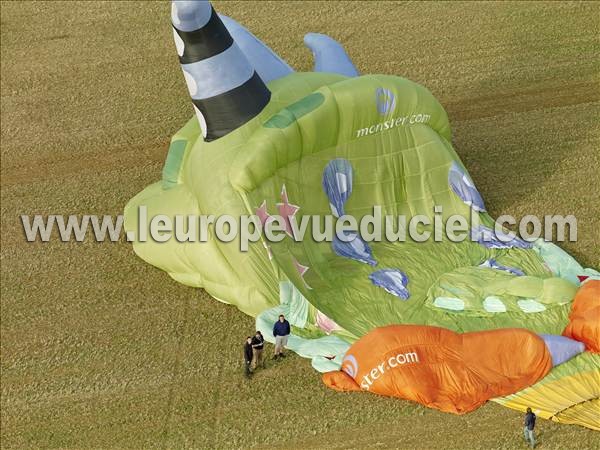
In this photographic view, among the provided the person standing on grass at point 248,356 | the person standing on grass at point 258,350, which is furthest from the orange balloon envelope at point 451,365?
the person standing on grass at point 248,356

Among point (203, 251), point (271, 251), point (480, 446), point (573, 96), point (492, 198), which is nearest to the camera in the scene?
point (480, 446)

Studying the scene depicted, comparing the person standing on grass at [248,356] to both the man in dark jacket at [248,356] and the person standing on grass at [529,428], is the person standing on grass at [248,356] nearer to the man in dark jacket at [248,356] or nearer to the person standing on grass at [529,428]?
the man in dark jacket at [248,356]

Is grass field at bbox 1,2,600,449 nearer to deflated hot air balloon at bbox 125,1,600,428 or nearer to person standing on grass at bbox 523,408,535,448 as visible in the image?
person standing on grass at bbox 523,408,535,448

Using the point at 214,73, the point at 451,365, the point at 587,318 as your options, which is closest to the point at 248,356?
the point at 451,365

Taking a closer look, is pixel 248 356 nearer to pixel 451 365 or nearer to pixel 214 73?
pixel 451 365

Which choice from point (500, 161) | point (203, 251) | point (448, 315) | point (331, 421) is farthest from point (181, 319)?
point (500, 161)

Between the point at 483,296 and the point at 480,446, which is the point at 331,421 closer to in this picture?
the point at 480,446
